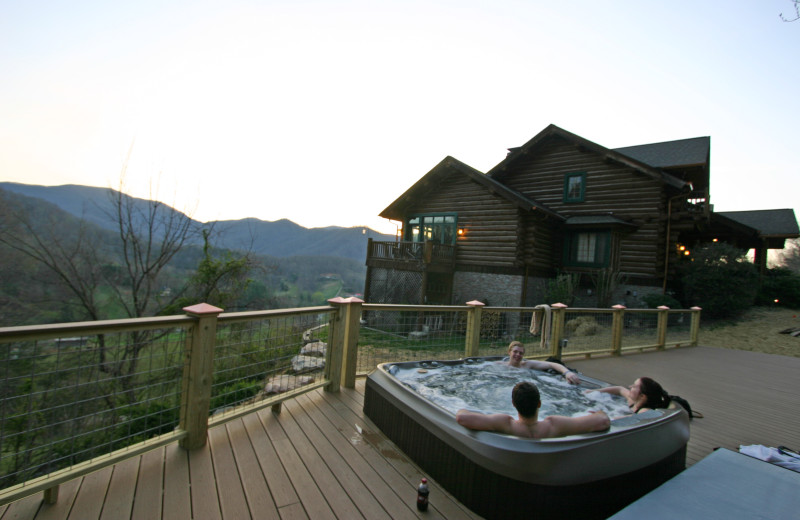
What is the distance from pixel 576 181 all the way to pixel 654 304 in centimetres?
550

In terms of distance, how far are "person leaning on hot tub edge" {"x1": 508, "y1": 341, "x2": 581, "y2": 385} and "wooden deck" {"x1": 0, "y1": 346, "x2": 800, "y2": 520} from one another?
117cm

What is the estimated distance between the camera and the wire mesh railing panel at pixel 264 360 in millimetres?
3067

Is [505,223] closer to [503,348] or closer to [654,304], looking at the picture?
[654,304]

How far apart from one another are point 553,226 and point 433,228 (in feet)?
15.9

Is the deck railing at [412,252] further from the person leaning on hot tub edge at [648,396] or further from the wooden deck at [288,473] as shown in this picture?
the person leaning on hot tub edge at [648,396]

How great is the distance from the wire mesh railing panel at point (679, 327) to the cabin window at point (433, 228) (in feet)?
25.1

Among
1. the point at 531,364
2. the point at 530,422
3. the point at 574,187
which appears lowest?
the point at 531,364

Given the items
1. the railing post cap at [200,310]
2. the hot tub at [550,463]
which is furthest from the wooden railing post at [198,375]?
the hot tub at [550,463]

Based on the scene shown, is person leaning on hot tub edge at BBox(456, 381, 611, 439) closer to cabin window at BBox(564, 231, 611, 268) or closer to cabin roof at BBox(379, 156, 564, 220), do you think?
cabin roof at BBox(379, 156, 564, 220)

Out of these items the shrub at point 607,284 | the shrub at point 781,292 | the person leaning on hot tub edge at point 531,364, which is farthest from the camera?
the shrub at point 781,292

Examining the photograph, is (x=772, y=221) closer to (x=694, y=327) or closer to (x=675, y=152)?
(x=675, y=152)

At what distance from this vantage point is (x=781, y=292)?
14.0m

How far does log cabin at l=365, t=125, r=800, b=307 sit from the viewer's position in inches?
500

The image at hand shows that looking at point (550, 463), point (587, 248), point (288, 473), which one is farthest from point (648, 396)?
point (587, 248)
